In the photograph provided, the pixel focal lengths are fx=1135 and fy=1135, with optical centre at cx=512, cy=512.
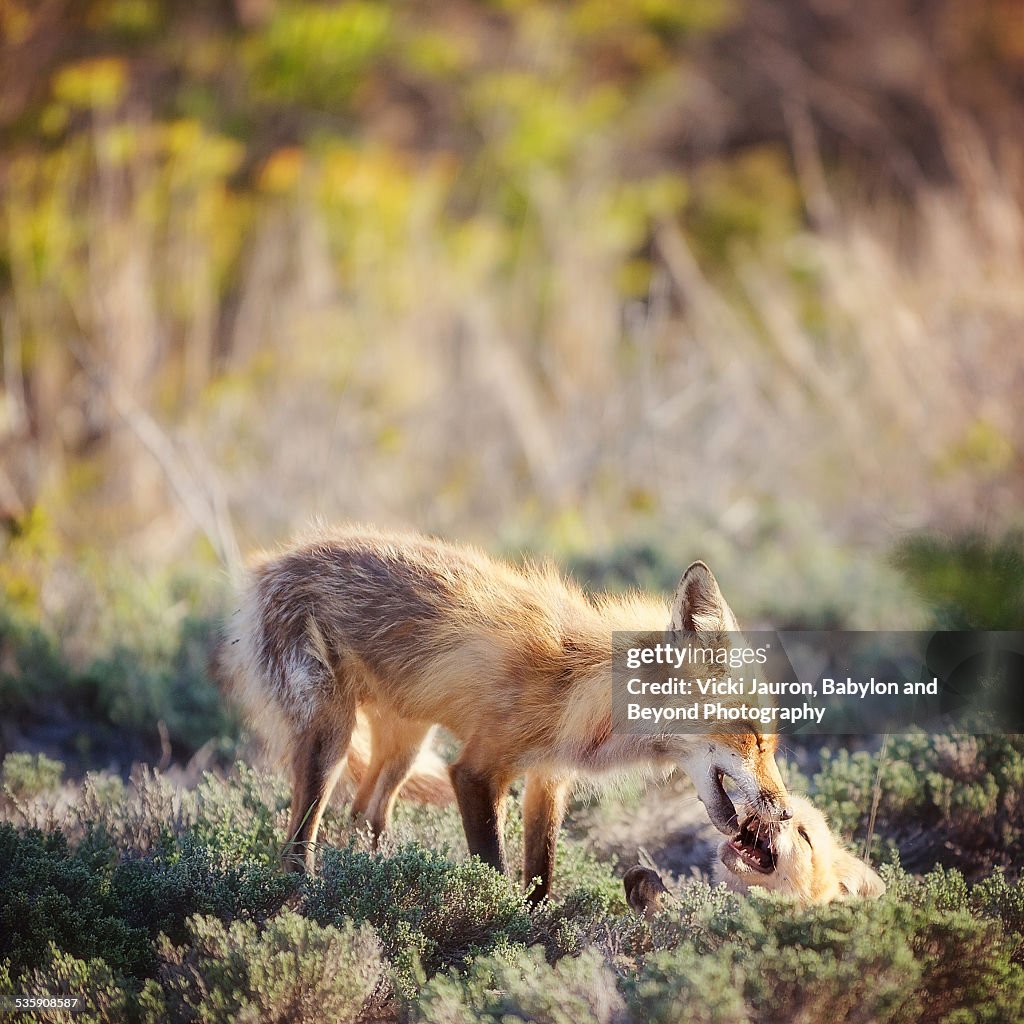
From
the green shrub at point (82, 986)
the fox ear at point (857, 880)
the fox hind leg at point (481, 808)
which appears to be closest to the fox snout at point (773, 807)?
the fox ear at point (857, 880)

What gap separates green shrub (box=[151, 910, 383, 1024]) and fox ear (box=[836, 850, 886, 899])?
1694 mm

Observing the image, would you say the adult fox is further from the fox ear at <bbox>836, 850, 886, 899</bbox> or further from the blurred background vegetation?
the blurred background vegetation

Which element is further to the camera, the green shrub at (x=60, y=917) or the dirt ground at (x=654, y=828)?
the dirt ground at (x=654, y=828)

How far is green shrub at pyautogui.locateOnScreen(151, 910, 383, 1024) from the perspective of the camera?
3084mm

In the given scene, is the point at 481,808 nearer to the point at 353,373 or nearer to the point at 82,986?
the point at 82,986

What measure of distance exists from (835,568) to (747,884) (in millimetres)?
4259

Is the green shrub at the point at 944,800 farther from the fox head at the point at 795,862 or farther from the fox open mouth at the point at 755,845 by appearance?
the fox open mouth at the point at 755,845

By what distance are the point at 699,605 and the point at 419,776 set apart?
5.39 feet

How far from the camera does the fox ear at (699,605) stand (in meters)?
3.73

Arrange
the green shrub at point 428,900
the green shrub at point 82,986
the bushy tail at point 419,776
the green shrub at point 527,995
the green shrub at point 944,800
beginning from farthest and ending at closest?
1. the bushy tail at point 419,776
2. the green shrub at point 944,800
3. the green shrub at point 428,900
4. the green shrub at point 82,986
5. the green shrub at point 527,995

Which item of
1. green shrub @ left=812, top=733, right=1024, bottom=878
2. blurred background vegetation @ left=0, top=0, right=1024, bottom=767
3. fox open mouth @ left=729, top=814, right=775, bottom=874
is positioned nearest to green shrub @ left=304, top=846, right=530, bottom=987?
fox open mouth @ left=729, top=814, right=775, bottom=874

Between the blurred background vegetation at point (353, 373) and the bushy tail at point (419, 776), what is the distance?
1.06 m

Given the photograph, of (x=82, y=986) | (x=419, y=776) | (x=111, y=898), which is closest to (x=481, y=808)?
(x=419, y=776)

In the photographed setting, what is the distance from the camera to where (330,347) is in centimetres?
990
